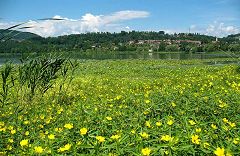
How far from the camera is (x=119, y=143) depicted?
284 centimetres

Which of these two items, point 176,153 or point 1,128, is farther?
point 1,128

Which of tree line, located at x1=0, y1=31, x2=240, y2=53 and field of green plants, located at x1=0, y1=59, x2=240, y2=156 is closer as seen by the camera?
field of green plants, located at x1=0, y1=59, x2=240, y2=156

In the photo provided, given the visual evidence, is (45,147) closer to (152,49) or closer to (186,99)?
(186,99)

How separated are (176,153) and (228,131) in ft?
3.19

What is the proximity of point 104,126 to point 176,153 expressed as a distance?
1372 mm

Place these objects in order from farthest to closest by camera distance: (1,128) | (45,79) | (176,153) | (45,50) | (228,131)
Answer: (45,50) < (45,79) < (1,128) < (228,131) < (176,153)

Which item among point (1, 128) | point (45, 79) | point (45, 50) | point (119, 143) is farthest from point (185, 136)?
point (45, 50)

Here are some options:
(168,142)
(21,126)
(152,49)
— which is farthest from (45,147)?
(152,49)

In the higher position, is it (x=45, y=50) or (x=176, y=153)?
(x=45, y=50)

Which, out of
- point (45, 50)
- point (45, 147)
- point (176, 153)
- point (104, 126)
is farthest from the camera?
point (45, 50)

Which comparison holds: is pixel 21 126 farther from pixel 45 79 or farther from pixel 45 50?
pixel 45 50

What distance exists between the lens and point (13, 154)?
3.42 m

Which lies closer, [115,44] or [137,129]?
[137,129]

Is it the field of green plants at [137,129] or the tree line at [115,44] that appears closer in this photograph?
the field of green plants at [137,129]
